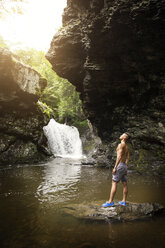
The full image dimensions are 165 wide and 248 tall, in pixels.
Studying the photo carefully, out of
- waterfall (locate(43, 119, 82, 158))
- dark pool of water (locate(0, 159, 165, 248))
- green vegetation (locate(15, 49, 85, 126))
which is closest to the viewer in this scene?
dark pool of water (locate(0, 159, 165, 248))

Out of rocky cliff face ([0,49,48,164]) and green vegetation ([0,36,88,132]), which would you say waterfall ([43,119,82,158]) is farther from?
rocky cliff face ([0,49,48,164])

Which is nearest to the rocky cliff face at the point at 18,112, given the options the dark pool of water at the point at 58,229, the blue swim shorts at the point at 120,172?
the dark pool of water at the point at 58,229

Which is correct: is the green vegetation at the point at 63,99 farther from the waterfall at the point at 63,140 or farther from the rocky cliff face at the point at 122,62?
the rocky cliff face at the point at 122,62

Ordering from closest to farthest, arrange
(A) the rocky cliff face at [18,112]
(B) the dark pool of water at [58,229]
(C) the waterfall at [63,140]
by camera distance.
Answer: (B) the dark pool of water at [58,229] < (A) the rocky cliff face at [18,112] < (C) the waterfall at [63,140]

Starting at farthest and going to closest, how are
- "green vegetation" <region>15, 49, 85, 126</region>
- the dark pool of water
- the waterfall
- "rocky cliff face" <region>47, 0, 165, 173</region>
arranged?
"green vegetation" <region>15, 49, 85, 126</region> → the waterfall → "rocky cliff face" <region>47, 0, 165, 173</region> → the dark pool of water

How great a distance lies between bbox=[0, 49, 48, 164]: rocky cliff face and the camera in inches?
518

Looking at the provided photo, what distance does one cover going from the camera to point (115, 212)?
4.09m

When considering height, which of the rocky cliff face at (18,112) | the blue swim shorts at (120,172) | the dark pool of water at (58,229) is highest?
the rocky cliff face at (18,112)

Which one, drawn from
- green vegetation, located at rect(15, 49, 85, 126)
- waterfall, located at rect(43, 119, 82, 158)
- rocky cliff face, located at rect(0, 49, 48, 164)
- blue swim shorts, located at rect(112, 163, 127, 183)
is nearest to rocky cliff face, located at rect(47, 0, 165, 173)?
rocky cliff face, located at rect(0, 49, 48, 164)

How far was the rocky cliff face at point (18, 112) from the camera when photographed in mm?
13148

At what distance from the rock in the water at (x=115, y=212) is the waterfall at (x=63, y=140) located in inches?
729

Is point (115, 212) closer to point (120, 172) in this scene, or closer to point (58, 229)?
point (120, 172)

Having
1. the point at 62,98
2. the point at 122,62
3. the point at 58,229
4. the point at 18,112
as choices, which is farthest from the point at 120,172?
the point at 62,98

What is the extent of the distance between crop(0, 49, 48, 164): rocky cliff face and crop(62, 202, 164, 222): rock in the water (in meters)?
11.5
